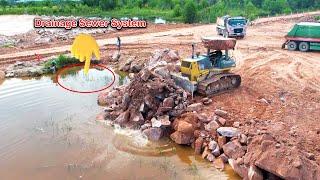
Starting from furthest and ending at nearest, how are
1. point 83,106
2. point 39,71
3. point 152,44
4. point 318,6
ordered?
point 318,6
point 152,44
point 39,71
point 83,106

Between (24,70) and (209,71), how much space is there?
1305 cm

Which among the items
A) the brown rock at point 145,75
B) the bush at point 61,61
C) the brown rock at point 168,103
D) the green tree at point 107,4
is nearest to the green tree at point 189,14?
the green tree at point 107,4

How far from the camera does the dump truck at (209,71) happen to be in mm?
18969

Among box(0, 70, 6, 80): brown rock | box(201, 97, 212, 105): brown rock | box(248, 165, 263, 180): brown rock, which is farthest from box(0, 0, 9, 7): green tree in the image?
→ box(248, 165, 263, 180): brown rock

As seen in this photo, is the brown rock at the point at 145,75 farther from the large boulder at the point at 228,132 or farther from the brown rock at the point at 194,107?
the large boulder at the point at 228,132

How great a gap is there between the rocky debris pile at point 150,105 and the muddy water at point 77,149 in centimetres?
50

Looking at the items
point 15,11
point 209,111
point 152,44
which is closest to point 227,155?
point 209,111

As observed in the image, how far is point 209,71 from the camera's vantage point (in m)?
19.5

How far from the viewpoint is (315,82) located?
70.3 ft

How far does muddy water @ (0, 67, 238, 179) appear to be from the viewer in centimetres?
1475

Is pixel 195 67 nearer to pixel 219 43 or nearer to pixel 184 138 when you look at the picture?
pixel 219 43

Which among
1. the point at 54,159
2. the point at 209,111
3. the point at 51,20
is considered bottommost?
the point at 54,159

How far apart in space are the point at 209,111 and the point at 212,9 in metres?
36.7

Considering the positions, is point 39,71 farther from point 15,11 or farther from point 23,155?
point 15,11
